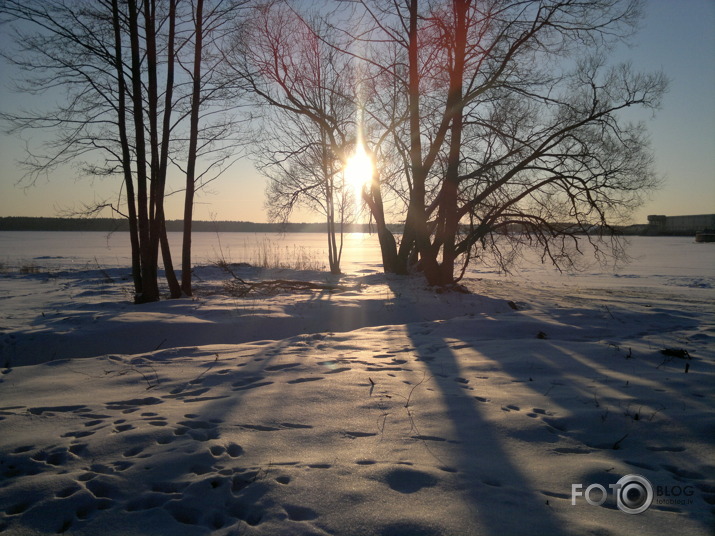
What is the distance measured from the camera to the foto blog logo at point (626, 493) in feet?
6.97

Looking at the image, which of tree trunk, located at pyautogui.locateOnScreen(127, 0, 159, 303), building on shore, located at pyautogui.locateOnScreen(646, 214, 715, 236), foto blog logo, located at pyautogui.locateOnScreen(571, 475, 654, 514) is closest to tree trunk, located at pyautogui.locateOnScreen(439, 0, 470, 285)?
tree trunk, located at pyautogui.locateOnScreen(127, 0, 159, 303)

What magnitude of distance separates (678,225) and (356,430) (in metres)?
91.7

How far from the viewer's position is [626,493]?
222cm

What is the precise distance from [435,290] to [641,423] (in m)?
6.90

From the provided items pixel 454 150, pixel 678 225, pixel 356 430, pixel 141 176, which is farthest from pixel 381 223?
pixel 678 225

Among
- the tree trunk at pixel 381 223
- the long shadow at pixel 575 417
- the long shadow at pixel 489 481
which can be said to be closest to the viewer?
the long shadow at pixel 489 481

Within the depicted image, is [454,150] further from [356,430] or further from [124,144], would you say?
[356,430]

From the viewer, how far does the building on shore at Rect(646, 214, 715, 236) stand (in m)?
66.1

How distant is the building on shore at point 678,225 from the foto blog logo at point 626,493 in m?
76.2

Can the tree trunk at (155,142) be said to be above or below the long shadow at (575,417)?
above

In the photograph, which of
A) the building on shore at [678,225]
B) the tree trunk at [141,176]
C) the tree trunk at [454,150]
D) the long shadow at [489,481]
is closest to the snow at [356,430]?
the long shadow at [489,481]

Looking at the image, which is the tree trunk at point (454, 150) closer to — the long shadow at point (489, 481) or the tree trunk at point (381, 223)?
the tree trunk at point (381, 223)

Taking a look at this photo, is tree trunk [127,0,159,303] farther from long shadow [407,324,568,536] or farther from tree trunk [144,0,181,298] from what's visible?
long shadow [407,324,568,536]

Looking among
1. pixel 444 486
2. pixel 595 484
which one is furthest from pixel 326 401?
pixel 595 484
